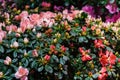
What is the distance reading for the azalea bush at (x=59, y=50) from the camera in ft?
10.5

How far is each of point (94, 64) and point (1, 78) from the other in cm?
84

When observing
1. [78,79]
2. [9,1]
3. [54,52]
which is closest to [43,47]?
[54,52]

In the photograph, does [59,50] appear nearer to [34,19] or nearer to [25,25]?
[25,25]

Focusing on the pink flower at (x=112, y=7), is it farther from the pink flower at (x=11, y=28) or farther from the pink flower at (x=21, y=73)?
the pink flower at (x=21, y=73)

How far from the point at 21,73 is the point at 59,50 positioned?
1.25 ft

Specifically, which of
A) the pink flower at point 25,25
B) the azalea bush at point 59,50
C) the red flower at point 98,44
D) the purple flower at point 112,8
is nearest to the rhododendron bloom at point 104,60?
the azalea bush at point 59,50

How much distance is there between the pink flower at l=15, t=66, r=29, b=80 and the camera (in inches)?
123

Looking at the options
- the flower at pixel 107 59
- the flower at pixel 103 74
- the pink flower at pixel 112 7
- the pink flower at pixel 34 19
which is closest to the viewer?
the flower at pixel 103 74

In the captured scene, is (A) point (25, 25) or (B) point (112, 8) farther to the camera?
(B) point (112, 8)

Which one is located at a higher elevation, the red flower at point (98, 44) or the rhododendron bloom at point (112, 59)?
the red flower at point (98, 44)

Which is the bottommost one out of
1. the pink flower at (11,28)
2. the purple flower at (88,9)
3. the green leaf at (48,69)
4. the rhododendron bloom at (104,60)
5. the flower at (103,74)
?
the flower at (103,74)

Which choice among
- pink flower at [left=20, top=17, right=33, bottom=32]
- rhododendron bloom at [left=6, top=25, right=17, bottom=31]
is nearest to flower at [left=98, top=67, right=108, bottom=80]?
pink flower at [left=20, top=17, right=33, bottom=32]

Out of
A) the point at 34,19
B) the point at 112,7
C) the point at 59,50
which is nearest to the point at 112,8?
the point at 112,7

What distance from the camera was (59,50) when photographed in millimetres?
3311
